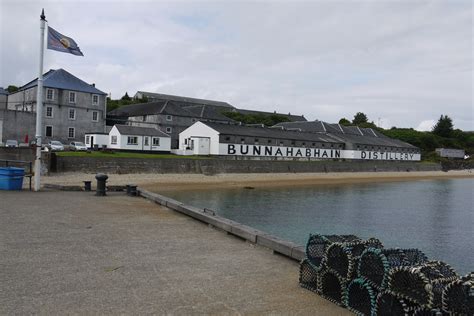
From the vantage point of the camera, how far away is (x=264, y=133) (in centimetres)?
6203

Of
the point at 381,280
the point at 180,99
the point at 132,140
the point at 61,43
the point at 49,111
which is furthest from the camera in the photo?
the point at 180,99

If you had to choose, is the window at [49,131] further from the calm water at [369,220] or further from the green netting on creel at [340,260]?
the green netting on creel at [340,260]

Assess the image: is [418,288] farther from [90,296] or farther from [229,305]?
[90,296]

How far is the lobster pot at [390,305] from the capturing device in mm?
4277

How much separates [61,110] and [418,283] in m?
55.2

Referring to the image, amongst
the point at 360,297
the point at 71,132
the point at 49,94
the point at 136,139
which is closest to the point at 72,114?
the point at 71,132

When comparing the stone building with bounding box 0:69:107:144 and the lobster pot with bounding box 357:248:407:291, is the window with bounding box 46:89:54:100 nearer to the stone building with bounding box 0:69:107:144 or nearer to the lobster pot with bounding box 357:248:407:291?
the stone building with bounding box 0:69:107:144

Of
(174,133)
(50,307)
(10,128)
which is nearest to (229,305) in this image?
(50,307)

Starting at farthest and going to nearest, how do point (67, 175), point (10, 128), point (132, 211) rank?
point (10, 128) → point (67, 175) → point (132, 211)

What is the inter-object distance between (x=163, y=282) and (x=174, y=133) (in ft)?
198

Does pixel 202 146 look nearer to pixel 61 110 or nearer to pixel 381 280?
pixel 61 110

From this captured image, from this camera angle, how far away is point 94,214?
40.0 feet

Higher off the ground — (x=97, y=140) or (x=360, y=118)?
(x=360, y=118)

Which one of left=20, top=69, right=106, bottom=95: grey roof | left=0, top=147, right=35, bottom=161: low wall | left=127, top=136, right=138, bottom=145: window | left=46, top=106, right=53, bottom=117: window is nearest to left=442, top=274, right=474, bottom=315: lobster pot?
left=0, top=147, right=35, bottom=161: low wall
